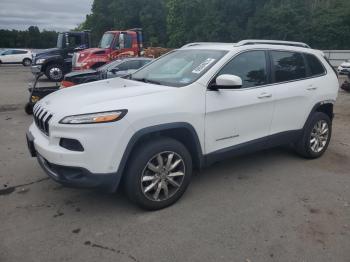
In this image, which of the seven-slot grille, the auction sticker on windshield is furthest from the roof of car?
the seven-slot grille

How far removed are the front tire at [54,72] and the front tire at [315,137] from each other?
1403 cm

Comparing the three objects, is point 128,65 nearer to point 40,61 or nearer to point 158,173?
point 158,173

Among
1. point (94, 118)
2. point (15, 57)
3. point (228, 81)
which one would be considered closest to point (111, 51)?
point (228, 81)

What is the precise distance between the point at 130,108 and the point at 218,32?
47.4m

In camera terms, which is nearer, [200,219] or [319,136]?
[200,219]

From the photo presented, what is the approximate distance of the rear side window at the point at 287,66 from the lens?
474 centimetres

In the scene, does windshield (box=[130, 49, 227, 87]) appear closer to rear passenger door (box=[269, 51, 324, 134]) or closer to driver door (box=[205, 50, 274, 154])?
driver door (box=[205, 50, 274, 154])

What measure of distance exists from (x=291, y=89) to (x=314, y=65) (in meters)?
0.79

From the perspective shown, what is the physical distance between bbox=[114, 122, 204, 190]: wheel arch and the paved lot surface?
486mm

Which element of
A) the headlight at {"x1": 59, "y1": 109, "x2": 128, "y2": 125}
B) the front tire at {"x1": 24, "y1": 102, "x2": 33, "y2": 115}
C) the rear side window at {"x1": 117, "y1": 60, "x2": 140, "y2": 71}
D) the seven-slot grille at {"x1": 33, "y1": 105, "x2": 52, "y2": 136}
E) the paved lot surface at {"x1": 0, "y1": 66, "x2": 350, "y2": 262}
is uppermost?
the rear side window at {"x1": 117, "y1": 60, "x2": 140, "y2": 71}

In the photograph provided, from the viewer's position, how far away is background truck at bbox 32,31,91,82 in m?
17.1

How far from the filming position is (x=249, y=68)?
447cm

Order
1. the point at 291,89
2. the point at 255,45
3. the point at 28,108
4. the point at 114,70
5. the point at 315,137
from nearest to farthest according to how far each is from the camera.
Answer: the point at 255,45 → the point at 291,89 → the point at 315,137 → the point at 28,108 → the point at 114,70

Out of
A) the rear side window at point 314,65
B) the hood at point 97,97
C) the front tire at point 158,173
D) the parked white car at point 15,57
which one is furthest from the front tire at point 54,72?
the parked white car at point 15,57
